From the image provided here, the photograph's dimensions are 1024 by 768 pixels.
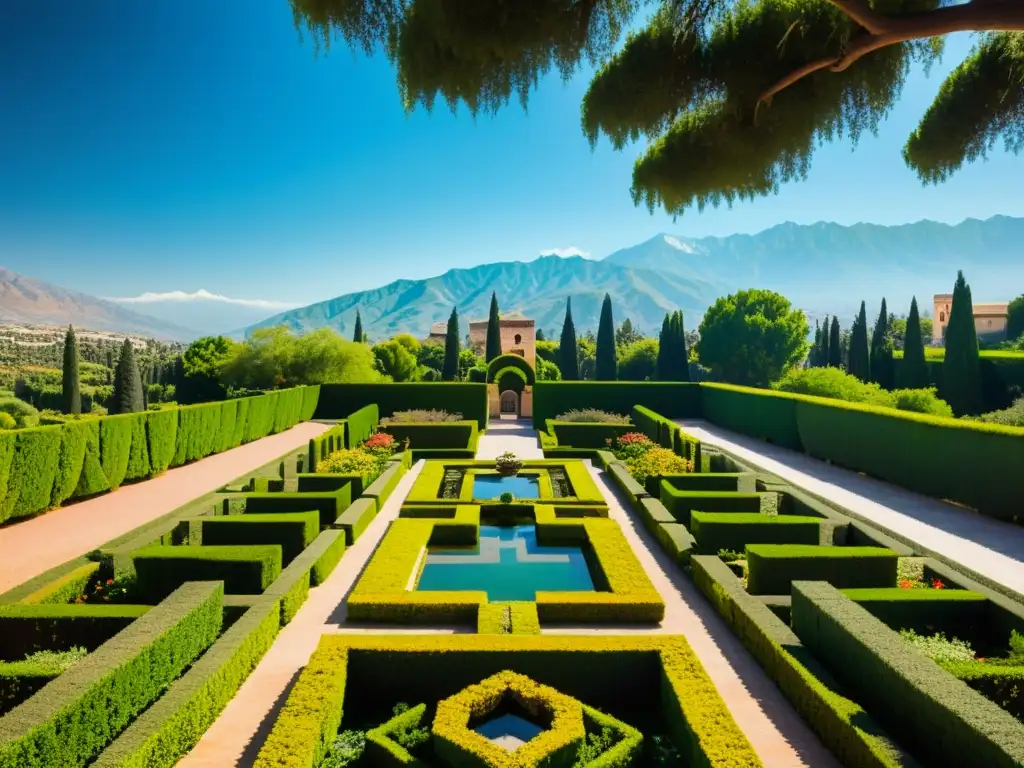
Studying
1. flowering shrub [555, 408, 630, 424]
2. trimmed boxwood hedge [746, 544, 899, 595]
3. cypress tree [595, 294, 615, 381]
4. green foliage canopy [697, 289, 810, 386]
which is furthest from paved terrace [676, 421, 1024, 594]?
green foliage canopy [697, 289, 810, 386]

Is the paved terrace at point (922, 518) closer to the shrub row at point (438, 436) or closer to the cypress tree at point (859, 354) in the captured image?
the shrub row at point (438, 436)

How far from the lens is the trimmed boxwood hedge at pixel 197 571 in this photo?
24.9 feet

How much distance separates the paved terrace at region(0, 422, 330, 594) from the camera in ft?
29.9

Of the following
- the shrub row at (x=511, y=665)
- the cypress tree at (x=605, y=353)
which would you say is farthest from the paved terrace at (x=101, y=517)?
the cypress tree at (x=605, y=353)

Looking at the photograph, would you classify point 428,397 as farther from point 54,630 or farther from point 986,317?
point 986,317

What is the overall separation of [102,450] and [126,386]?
17390mm

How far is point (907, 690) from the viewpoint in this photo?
4484 millimetres

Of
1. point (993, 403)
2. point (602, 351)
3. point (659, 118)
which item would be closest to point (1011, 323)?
point (993, 403)

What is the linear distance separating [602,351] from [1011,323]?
37.1 metres

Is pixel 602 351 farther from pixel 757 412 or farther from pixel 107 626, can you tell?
pixel 107 626

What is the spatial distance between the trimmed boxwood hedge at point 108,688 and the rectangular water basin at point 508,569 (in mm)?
3149

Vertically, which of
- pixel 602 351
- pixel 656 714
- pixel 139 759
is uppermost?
pixel 602 351

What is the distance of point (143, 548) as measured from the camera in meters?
8.24

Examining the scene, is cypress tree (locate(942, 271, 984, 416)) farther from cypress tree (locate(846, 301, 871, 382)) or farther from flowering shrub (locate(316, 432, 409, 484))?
flowering shrub (locate(316, 432, 409, 484))
